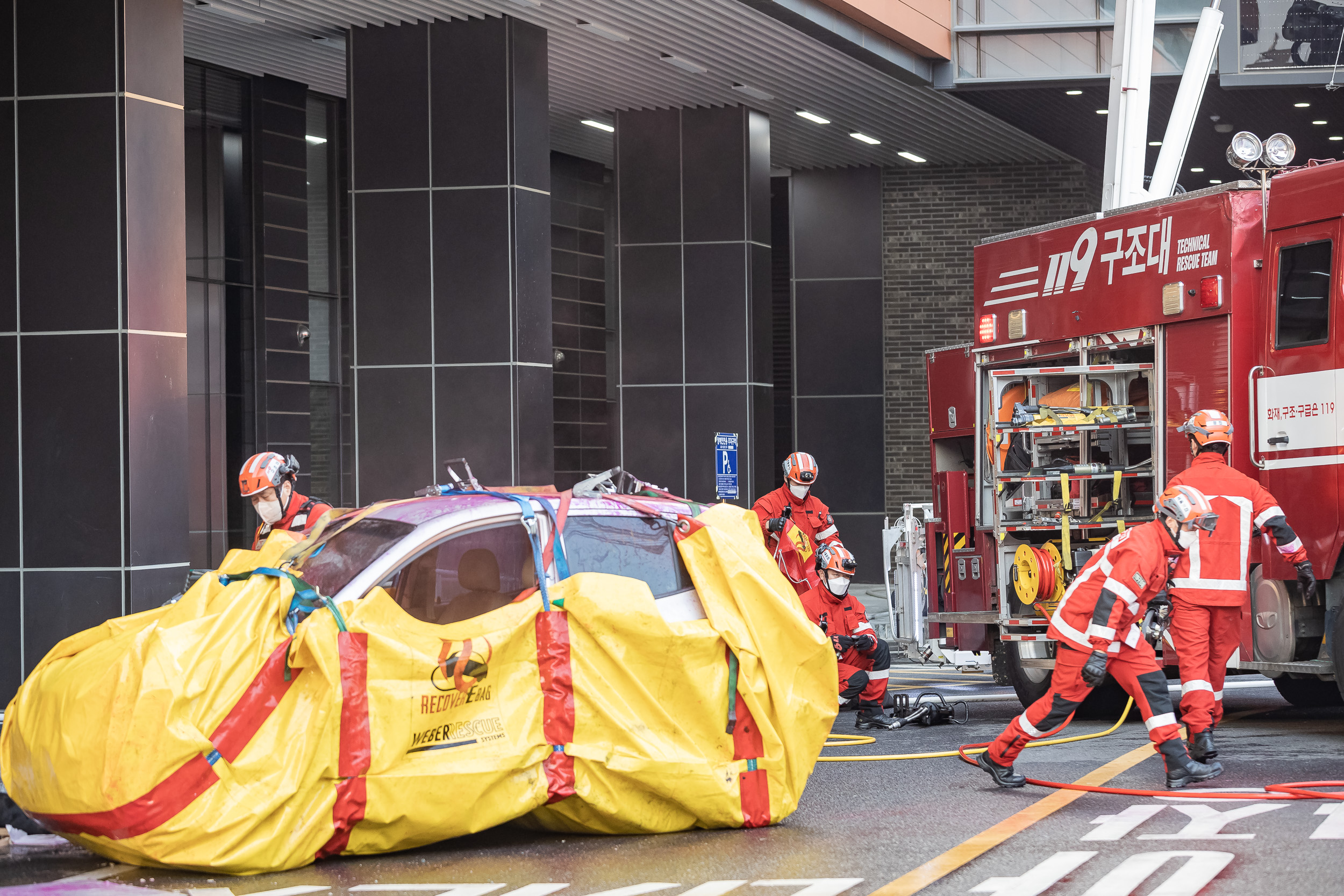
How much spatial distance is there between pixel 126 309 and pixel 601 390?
15061mm

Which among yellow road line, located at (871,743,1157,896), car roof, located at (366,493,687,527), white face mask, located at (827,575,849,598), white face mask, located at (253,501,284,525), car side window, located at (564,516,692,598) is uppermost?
car roof, located at (366,493,687,527)

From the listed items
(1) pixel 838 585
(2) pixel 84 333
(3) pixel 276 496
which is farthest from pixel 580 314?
(3) pixel 276 496

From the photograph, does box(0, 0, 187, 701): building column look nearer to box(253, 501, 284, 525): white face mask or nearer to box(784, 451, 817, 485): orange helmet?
box(253, 501, 284, 525): white face mask

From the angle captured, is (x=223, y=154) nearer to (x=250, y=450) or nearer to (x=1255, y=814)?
(x=250, y=450)

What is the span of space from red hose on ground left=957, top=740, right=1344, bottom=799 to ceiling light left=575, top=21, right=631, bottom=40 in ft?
36.4

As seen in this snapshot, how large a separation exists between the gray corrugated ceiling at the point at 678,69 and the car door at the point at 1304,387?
858 centimetres

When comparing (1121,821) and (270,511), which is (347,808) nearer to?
(270,511)

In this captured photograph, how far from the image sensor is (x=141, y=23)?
37.6 feet

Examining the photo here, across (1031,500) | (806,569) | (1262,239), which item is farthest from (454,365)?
(1262,239)

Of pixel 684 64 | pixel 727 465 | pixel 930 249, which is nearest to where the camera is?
pixel 684 64

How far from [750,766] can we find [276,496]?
3535mm

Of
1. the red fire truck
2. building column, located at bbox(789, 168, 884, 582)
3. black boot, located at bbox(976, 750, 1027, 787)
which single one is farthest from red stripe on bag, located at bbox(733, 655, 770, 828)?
building column, located at bbox(789, 168, 884, 582)

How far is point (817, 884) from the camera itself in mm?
5738

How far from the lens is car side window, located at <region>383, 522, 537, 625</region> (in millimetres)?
6840
